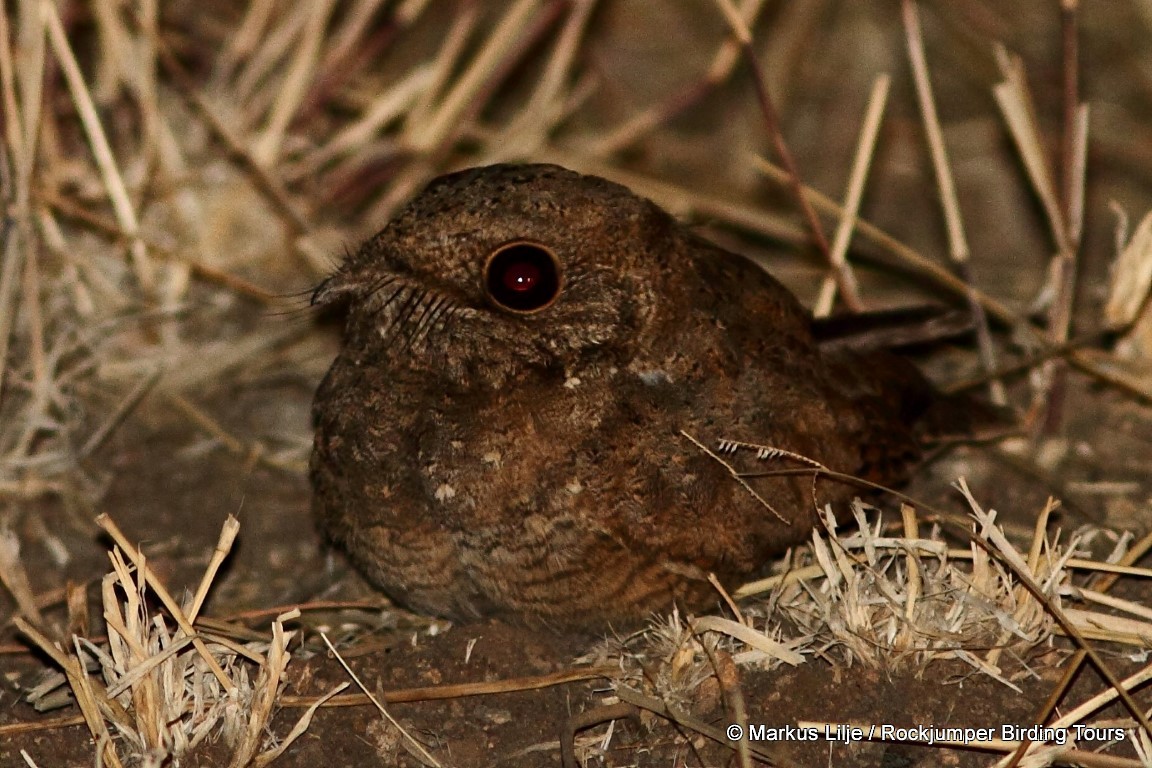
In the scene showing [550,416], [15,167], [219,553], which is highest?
[15,167]

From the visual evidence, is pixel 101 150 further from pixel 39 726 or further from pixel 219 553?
pixel 39 726

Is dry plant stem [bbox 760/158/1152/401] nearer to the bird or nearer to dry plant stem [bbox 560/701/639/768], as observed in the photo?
the bird

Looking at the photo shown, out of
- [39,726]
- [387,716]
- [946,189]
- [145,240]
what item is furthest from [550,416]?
[145,240]

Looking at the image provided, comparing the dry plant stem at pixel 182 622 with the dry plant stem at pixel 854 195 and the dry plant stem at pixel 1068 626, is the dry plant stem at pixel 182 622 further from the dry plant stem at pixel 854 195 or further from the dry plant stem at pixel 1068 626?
the dry plant stem at pixel 854 195

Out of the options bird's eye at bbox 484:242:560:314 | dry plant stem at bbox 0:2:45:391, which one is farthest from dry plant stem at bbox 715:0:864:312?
dry plant stem at bbox 0:2:45:391

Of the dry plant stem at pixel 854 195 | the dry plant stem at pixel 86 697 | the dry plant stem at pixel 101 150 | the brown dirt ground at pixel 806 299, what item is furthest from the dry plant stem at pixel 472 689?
the dry plant stem at pixel 101 150

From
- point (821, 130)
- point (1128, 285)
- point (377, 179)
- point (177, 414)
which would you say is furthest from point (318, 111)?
point (1128, 285)

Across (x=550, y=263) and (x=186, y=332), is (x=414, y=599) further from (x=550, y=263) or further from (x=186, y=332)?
(x=186, y=332)

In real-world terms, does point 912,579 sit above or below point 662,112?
below
